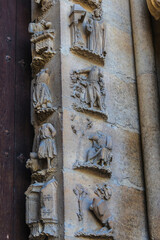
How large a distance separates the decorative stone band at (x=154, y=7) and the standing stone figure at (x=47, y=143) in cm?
134

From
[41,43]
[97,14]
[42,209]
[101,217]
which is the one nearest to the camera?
[42,209]

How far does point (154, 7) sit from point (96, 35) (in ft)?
1.74

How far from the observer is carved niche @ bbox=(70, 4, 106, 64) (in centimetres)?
407

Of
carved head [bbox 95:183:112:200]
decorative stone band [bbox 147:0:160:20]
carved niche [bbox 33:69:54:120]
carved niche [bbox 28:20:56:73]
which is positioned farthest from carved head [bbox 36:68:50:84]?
decorative stone band [bbox 147:0:160:20]

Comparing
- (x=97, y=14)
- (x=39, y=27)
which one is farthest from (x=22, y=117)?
(x=97, y=14)

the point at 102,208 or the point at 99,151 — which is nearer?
the point at 102,208

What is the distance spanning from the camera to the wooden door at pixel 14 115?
12.4 feet

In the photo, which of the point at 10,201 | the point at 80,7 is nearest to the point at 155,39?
the point at 80,7

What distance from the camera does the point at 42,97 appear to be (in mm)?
3867

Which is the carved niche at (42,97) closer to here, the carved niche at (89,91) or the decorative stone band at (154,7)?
the carved niche at (89,91)

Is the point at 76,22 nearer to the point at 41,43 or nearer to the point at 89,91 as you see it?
the point at 41,43

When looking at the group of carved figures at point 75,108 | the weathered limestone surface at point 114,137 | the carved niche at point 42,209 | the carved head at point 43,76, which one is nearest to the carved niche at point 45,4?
the group of carved figures at point 75,108

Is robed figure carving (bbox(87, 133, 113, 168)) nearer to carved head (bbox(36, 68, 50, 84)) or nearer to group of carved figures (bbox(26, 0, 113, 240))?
group of carved figures (bbox(26, 0, 113, 240))

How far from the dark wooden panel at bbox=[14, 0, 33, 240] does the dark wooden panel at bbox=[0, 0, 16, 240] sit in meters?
0.04
